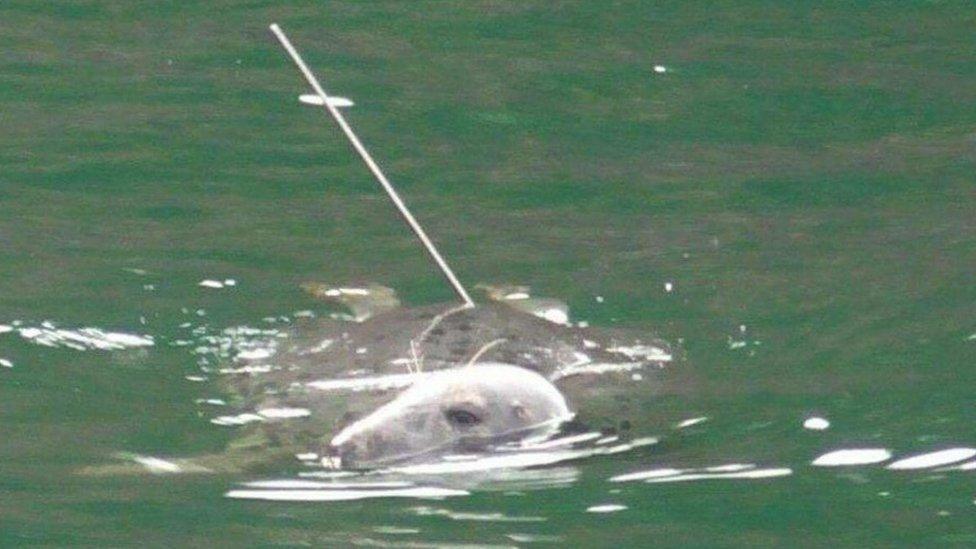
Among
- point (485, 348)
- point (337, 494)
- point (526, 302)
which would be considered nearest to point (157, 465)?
point (337, 494)

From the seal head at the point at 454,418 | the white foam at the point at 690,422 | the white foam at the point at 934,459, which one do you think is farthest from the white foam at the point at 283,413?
the white foam at the point at 934,459

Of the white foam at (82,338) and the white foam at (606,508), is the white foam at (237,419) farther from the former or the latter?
the white foam at (606,508)

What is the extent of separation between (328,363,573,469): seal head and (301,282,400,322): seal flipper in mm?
1343

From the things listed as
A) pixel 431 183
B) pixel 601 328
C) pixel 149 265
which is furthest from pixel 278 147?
pixel 601 328

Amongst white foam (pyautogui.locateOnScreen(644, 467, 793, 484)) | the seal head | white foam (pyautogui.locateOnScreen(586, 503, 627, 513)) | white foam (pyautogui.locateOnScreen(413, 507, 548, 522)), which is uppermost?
the seal head

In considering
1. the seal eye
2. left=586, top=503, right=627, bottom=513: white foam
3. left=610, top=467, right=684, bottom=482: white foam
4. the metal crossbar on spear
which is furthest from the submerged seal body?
left=586, top=503, right=627, bottom=513: white foam

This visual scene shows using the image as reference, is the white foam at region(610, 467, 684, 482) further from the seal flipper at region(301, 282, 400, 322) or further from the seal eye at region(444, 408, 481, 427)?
the seal flipper at region(301, 282, 400, 322)

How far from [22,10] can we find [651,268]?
5.37m

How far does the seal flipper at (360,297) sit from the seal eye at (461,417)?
144 cm

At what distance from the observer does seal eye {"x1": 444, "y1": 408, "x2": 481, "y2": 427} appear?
6.45m

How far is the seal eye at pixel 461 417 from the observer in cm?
645

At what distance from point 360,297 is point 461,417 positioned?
1707 mm

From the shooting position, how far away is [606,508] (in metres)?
5.89

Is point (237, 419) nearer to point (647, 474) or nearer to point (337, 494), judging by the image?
point (337, 494)
